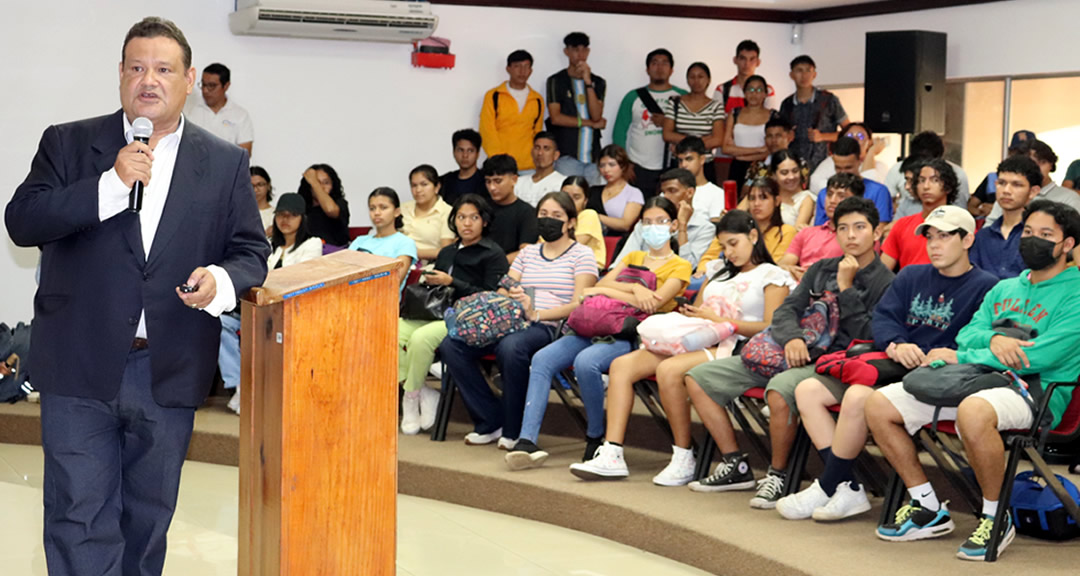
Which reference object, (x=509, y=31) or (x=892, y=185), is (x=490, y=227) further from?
(x=509, y=31)

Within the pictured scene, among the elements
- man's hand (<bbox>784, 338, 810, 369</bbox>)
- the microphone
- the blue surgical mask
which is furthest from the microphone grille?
the blue surgical mask

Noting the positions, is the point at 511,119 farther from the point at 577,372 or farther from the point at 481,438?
the point at 577,372

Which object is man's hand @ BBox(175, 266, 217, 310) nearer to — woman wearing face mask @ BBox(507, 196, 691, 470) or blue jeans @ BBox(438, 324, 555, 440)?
woman wearing face mask @ BBox(507, 196, 691, 470)

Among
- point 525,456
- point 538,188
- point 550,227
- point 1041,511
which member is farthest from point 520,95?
point 1041,511

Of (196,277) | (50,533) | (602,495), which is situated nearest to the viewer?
(196,277)

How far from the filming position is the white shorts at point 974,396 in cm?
386

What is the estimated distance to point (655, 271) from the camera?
5.52m

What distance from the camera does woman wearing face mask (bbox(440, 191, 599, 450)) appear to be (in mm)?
5527

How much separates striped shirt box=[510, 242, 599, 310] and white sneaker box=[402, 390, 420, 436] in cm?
78

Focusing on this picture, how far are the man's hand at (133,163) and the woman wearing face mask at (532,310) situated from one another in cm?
345

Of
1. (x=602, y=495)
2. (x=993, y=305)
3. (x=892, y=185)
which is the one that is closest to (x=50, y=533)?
(x=602, y=495)

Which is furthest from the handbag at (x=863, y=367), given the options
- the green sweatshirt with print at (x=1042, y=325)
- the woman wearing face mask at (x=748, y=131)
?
the woman wearing face mask at (x=748, y=131)

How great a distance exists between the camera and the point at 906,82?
8273 mm

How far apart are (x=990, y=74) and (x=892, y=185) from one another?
7.76 feet
